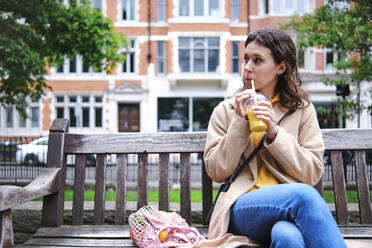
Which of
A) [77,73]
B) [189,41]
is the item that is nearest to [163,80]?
[189,41]

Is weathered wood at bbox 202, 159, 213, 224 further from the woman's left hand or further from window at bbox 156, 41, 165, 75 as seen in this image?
window at bbox 156, 41, 165, 75

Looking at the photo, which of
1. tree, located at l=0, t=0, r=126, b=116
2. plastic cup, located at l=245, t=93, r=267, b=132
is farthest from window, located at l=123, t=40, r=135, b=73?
plastic cup, located at l=245, t=93, r=267, b=132

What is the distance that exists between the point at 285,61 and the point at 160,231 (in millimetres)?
1179

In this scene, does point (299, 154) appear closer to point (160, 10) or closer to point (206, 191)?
point (206, 191)

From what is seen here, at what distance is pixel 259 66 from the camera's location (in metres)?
2.29

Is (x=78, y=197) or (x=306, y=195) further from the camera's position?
(x=78, y=197)

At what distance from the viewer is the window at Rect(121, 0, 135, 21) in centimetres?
2273

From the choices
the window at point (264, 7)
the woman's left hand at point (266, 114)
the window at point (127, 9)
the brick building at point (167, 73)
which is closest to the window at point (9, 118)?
the brick building at point (167, 73)

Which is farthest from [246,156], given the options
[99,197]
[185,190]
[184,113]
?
[184,113]

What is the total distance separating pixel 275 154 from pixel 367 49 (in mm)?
6853

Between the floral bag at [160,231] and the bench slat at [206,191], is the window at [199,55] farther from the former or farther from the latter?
the floral bag at [160,231]

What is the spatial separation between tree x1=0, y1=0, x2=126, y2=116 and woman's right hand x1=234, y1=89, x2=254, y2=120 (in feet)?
23.0

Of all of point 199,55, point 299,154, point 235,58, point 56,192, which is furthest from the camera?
point 235,58

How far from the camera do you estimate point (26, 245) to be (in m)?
2.29
